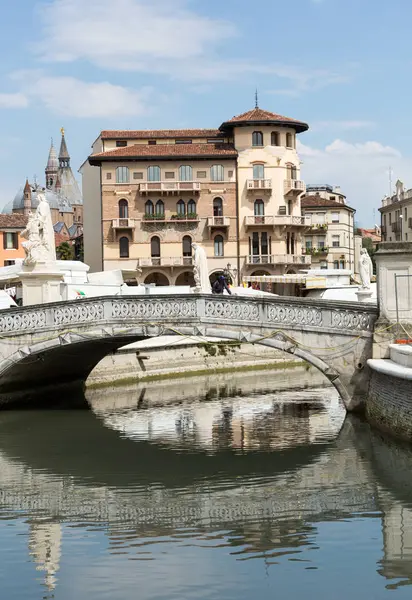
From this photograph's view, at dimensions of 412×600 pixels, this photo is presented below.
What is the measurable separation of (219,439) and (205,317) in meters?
3.60

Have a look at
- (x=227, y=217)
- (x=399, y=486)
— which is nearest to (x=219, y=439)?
(x=399, y=486)

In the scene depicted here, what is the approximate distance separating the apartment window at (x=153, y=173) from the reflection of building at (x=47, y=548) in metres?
56.8

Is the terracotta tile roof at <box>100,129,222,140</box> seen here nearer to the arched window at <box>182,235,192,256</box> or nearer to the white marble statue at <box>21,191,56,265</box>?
the arched window at <box>182,235,192,256</box>

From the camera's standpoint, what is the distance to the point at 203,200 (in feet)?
250

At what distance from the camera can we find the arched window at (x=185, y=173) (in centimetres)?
7562

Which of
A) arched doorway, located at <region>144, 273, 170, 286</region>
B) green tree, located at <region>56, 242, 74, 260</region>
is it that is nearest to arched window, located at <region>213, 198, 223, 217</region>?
arched doorway, located at <region>144, 273, 170, 286</region>

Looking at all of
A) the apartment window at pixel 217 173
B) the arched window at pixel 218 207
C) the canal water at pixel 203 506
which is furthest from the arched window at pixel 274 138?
the canal water at pixel 203 506

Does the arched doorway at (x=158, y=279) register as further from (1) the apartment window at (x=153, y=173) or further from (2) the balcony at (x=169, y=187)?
(1) the apartment window at (x=153, y=173)

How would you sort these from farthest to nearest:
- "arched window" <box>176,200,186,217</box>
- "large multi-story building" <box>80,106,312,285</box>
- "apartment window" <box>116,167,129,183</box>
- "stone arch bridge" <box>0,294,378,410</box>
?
1. "arched window" <box>176,200,186,217</box>
2. "large multi-story building" <box>80,106,312,285</box>
3. "apartment window" <box>116,167,129,183</box>
4. "stone arch bridge" <box>0,294,378,410</box>

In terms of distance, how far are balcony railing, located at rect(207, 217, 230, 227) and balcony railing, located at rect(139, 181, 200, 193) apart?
2.35 meters

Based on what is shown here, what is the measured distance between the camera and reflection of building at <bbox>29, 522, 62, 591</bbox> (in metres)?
16.4

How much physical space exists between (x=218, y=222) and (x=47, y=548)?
194ft

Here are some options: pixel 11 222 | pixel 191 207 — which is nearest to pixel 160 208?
pixel 191 207

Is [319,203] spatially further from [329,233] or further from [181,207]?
[181,207]
